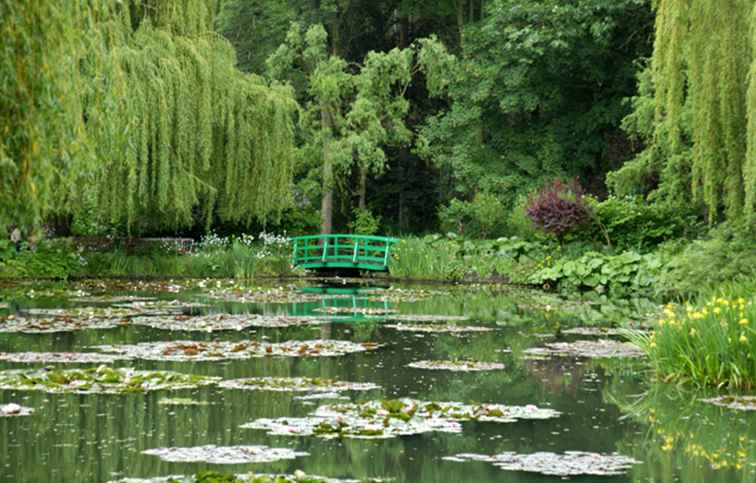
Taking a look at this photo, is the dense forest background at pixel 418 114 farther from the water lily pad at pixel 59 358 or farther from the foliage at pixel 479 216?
the water lily pad at pixel 59 358

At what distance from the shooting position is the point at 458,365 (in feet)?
38.1

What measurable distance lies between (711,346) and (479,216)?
18396mm

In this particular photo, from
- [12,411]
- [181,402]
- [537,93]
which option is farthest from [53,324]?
[537,93]

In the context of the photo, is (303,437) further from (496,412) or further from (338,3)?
(338,3)

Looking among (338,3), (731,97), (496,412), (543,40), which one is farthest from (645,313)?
(338,3)

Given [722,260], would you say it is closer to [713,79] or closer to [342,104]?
[713,79]

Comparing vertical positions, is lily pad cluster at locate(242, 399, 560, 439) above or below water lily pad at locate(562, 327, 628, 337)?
below

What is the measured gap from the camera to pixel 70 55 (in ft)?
25.2

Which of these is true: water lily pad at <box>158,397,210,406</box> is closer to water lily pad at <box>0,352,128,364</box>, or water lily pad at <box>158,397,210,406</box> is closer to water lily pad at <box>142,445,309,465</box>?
water lily pad at <box>142,445,309,465</box>

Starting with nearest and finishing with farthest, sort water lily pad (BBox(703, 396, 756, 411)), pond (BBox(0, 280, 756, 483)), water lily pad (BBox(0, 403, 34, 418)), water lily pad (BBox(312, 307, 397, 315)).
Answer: pond (BBox(0, 280, 756, 483)) → water lily pad (BBox(0, 403, 34, 418)) → water lily pad (BBox(703, 396, 756, 411)) → water lily pad (BBox(312, 307, 397, 315))

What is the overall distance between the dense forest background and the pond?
8.60ft

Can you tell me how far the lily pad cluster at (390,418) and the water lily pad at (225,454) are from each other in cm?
54

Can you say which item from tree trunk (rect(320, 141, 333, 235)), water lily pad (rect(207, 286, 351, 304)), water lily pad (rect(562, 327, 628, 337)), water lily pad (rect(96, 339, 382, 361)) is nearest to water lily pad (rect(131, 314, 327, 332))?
water lily pad (rect(96, 339, 382, 361))

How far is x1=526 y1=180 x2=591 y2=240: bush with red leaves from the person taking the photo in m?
24.7
